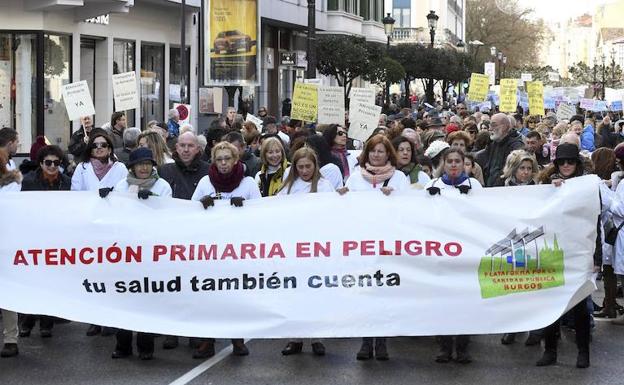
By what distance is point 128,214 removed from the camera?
9.19 metres

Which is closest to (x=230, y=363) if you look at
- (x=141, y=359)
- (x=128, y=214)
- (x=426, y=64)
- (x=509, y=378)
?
(x=141, y=359)

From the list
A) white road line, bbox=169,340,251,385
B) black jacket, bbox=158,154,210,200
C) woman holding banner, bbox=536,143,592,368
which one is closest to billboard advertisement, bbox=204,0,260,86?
black jacket, bbox=158,154,210,200

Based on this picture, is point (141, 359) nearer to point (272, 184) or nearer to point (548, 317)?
point (272, 184)

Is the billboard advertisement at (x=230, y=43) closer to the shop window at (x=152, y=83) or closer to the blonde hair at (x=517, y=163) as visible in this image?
the shop window at (x=152, y=83)

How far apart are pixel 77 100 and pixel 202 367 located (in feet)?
27.4

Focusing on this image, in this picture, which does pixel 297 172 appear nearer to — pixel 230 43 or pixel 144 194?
pixel 144 194

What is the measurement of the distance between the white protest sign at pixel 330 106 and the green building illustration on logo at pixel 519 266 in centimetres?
901

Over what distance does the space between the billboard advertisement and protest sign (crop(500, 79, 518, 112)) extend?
573 cm

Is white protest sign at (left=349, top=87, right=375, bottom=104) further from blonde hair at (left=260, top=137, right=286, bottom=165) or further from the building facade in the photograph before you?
the building facade

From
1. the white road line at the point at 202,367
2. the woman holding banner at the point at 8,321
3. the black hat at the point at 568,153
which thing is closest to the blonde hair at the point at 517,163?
the black hat at the point at 568,153

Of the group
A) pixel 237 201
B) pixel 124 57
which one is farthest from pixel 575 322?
pixel 124 57

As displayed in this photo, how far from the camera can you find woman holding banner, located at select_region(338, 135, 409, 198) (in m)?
9.64

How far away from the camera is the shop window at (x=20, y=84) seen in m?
26.4

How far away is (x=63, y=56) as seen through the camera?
92.3ft
